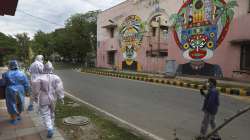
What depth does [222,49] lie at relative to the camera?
15.0 m

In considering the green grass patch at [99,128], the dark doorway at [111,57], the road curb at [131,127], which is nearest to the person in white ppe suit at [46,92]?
the green grass patch at [99,128]

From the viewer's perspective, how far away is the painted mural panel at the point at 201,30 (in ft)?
49.5

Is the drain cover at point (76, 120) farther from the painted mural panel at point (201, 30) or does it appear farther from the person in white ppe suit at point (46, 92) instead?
the painted mural panel at point (201, 30)

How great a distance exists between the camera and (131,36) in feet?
80.0

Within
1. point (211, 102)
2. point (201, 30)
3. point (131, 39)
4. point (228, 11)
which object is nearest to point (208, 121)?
point (211, 102)

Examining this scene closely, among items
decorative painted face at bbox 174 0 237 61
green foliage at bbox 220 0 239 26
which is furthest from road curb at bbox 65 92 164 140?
green foliage at bbox 220 0 239 26

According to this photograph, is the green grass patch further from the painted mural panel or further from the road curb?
the painted mural panel

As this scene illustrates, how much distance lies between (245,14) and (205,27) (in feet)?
9.97

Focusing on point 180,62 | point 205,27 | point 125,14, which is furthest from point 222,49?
point 125,14

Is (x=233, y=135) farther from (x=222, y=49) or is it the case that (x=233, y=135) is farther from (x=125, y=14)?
(x=125, y=14)

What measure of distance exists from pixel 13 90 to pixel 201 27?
15.4 meters

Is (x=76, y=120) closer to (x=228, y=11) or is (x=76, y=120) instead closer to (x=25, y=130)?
(x=25, y=130)

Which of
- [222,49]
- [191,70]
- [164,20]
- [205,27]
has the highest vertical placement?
[164,20]

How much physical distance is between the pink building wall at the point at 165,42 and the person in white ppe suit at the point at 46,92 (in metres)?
14.0
